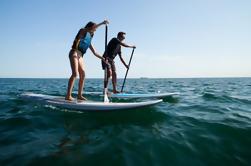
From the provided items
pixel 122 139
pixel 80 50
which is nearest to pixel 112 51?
pixel 80 50

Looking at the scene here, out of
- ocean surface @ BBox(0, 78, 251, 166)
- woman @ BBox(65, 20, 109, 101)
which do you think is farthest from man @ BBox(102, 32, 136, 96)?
ocean surface @ BBox(0, 78, 251, 166)

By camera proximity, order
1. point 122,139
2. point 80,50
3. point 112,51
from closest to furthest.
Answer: point 122,139 → point 80,50 → point 112,51

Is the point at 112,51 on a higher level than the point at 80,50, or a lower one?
higher

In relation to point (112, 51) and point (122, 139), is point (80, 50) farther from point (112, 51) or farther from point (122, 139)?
point (122, 139)

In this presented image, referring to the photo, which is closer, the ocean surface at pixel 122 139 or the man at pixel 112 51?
the ocean surface at pixel 122 139

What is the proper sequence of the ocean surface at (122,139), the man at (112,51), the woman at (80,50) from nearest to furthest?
the ocean surface at (122,139) < the woman at (80,50) < the man at (112,51)

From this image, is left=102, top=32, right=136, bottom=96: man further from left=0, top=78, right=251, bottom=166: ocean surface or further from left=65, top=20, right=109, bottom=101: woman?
left=0, top=78, right=251, bottom=166: ocean surface

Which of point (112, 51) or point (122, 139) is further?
point (112, 51)

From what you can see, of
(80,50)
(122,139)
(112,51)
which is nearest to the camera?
(122,139)

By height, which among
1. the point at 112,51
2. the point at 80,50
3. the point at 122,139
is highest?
the point at 112,51

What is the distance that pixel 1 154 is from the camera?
293cm

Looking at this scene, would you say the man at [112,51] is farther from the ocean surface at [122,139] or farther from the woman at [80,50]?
the ocean surface at [122,139]

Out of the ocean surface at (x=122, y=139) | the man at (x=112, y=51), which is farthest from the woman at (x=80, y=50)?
the man at (x=112, y=51)

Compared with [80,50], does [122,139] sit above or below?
below
